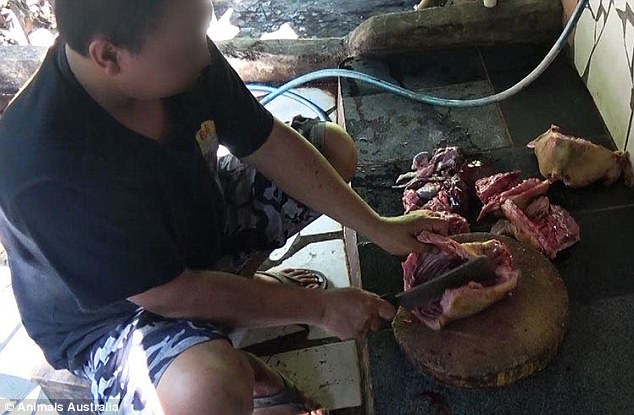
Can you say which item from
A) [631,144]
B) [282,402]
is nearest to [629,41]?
[631,144]

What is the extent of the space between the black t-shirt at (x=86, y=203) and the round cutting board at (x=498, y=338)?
607mm

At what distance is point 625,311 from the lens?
5.98 ft

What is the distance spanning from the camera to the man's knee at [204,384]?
142 cm

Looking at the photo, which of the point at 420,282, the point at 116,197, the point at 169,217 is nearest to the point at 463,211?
the point at 420,282

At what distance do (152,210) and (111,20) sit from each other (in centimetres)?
39

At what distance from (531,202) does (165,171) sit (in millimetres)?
1102

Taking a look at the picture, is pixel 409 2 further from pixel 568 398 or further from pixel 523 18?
pixel 568 398

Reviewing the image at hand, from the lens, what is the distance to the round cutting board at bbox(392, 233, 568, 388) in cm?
167

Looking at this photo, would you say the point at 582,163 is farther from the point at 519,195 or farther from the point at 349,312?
the point at 349,312

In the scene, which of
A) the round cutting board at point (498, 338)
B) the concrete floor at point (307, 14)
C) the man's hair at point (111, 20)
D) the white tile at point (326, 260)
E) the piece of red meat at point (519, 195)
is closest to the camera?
the man's hair at point (111, 20)

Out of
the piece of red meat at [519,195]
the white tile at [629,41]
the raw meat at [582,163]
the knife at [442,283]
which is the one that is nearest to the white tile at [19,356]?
the knife at [442,283]

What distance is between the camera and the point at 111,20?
4.04 feet

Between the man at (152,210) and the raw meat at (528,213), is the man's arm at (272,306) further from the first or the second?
the raw meat at (528,213)

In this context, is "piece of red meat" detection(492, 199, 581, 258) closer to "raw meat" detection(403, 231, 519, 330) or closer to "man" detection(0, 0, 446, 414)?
"raw meat" detection(403, 231, 519, 330)
